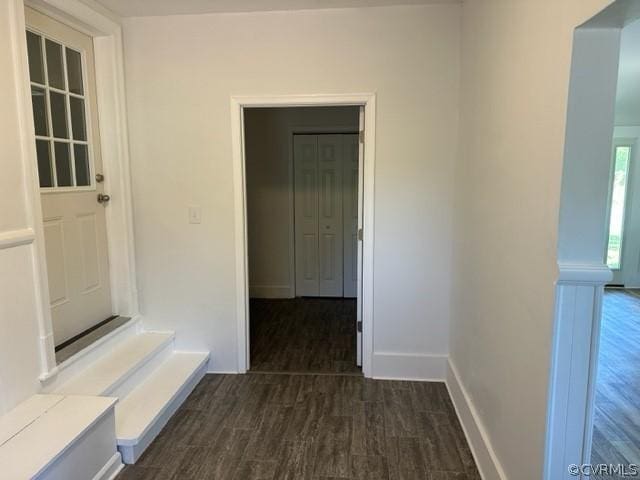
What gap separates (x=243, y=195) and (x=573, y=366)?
2.30 meters

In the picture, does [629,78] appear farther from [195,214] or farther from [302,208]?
[195,214]

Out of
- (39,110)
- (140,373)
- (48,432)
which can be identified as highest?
(39,110)

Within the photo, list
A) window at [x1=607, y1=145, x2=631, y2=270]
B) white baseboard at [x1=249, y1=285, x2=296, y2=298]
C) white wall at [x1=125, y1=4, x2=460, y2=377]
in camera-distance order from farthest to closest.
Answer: window at [x1=607, y1=145, x2=631, y2=270]
white baseboard at [x1=249, y1=285, x2=296, y2=298]
white wall at [x1=125, y1=4, x2=460, y2=377]

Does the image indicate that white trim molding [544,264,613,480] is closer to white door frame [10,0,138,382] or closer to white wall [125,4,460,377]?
white wall [125,4,460,377]

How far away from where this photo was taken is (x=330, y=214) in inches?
197

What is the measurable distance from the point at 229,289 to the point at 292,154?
228 cm

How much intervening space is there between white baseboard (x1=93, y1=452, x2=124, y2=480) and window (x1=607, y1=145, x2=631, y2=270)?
229 inches

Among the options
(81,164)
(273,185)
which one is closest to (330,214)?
(273,185)

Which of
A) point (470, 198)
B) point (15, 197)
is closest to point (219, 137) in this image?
point (15, 197)

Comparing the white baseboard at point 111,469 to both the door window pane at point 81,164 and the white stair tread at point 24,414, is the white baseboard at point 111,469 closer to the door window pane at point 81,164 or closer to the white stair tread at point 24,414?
the white stair tread at point 24,414

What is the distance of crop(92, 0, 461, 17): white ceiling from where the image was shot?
267cm

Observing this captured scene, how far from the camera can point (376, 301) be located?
3.06 meters

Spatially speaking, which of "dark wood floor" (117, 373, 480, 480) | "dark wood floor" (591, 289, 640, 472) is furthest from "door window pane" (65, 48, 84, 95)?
"dark wood floor" (591, 289, 640, 472)

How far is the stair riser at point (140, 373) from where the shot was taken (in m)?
2.47
